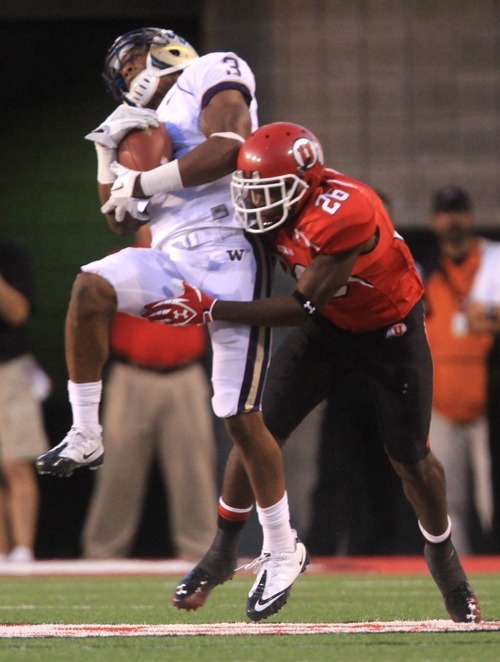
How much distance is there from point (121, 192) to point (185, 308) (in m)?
0.45

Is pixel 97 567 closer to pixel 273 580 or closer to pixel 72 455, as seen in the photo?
pixel 273 580

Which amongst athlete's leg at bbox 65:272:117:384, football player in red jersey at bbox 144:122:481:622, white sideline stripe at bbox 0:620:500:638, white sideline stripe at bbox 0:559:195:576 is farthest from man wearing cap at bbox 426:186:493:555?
athlete's leg at bbox 65:272:117:384

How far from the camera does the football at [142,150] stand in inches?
202

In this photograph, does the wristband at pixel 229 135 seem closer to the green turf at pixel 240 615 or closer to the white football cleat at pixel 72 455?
the white football cleat at pixel 72 455

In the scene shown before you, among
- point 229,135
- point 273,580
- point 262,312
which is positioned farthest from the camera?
point 273,580

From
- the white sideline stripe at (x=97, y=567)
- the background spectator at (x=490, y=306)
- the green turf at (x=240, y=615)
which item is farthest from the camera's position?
the background spectator at (x=490, y=306)

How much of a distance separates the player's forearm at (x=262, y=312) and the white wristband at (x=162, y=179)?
40cm

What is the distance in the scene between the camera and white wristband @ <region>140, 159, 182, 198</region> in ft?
16.4

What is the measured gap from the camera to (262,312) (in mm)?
4977

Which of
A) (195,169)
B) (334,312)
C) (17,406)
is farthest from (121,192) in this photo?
(17,406)

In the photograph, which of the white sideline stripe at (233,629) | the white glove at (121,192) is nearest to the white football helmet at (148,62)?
the white glove at (121,192)

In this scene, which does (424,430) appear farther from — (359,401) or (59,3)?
(59,3)

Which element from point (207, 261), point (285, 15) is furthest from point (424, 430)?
point (285, 15)

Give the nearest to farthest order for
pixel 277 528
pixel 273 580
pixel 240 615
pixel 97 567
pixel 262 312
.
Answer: pixel 262 312, pixel 273 580, pixel 277 528, pixel 240 615, pixel 97 567
